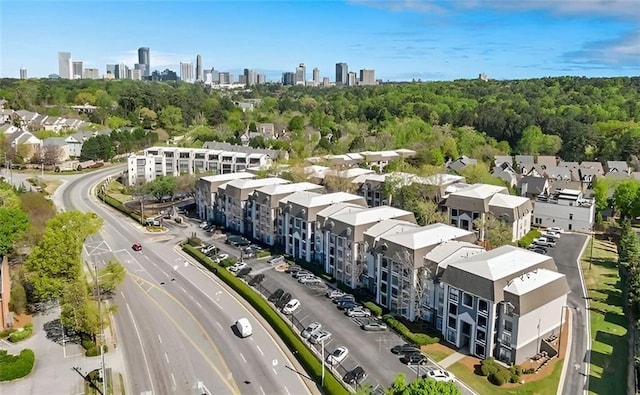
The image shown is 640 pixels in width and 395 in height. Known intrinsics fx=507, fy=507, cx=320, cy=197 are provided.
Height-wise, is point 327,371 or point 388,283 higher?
point 388,283

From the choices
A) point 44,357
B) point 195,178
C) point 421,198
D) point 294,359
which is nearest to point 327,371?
point 294,359

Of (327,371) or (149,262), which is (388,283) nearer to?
(327,371)

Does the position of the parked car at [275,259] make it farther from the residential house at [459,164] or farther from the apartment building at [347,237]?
the residential house at [459,164]

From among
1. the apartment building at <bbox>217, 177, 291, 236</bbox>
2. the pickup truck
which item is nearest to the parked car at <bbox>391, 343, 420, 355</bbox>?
the apartment building at <bbox>217, 177, 291, 236</bbox>

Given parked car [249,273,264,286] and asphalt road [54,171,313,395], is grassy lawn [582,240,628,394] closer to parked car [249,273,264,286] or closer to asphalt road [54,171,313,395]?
asphalt road [54,171,313,395]

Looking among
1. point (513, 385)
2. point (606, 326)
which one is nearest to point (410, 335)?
point (513, 385)

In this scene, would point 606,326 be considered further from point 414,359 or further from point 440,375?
point 414,359

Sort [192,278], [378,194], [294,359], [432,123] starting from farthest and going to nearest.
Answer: [432,123] → [378,194] → [192,278] → [294,359]
